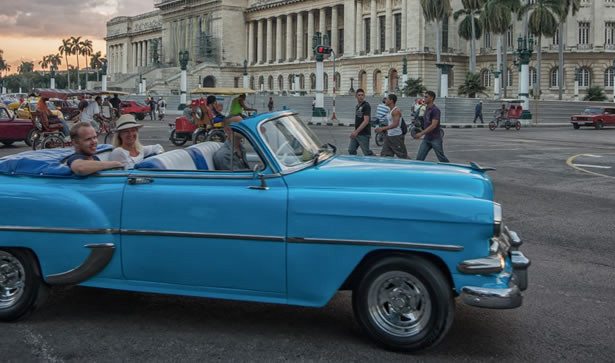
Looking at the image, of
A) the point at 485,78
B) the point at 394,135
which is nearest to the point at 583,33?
the point at 485,78

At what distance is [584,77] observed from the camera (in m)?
67.2

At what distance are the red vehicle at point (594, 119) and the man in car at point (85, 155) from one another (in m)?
39.8

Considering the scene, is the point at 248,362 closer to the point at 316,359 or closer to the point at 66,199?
the point at 316,359

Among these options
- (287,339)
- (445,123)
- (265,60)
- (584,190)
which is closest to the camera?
(287,339)

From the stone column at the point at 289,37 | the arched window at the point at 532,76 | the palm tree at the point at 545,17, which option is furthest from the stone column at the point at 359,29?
the palm tree at the point at 545,17

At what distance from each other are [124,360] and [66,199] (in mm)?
1363

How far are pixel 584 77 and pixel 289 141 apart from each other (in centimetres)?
6794

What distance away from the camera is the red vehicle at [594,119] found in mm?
41375

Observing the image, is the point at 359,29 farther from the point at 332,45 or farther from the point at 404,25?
the point at 332,45

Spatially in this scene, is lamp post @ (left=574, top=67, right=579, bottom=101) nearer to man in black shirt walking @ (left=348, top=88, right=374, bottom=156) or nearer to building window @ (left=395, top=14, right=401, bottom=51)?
building window @ (left=395, top=14, right=401, bottom=51)

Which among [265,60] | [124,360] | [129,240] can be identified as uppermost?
[265,60]

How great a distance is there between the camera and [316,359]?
4582 millimetres

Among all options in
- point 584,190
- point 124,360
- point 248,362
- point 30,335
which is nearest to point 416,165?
point 248,362

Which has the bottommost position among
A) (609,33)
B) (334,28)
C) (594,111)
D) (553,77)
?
(594,111)
